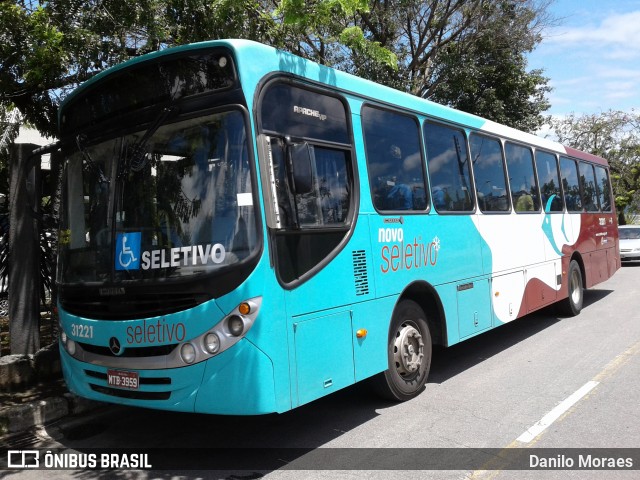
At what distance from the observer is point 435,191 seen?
6488 millimetres

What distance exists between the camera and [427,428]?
16.8 feet

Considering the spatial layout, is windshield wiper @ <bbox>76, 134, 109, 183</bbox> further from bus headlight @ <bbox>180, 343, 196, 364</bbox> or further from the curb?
the curb

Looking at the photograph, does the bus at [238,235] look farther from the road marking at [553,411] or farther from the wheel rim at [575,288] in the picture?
the wheel rim at [575,288]

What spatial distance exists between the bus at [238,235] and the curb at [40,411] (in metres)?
0.82

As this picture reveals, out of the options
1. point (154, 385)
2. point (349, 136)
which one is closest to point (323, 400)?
point (154, 385)

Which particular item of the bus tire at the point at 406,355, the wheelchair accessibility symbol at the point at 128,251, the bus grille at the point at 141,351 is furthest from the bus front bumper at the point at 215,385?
the bus tire at the point at 406,355

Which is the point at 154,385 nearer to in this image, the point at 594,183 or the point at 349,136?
the point at 349,136

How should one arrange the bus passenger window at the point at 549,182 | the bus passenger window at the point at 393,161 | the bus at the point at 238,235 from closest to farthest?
the bus at the point at 238,235, the bus passenger window at the point at 393,161, the bus passenger window at the point at 549,182

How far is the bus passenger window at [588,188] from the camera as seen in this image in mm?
11680

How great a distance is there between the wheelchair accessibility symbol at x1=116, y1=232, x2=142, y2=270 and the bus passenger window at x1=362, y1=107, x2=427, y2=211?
2212mm

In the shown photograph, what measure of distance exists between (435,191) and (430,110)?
95cm

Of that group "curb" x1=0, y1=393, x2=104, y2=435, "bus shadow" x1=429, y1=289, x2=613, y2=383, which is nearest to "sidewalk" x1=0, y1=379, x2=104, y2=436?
"curb" x1=0, y1=393, x2=104, y2=435

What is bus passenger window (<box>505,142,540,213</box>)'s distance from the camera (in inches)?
333

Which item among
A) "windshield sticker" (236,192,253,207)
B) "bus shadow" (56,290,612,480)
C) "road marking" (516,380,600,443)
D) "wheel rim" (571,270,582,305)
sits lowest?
"road marking" (516,380,600,443)
